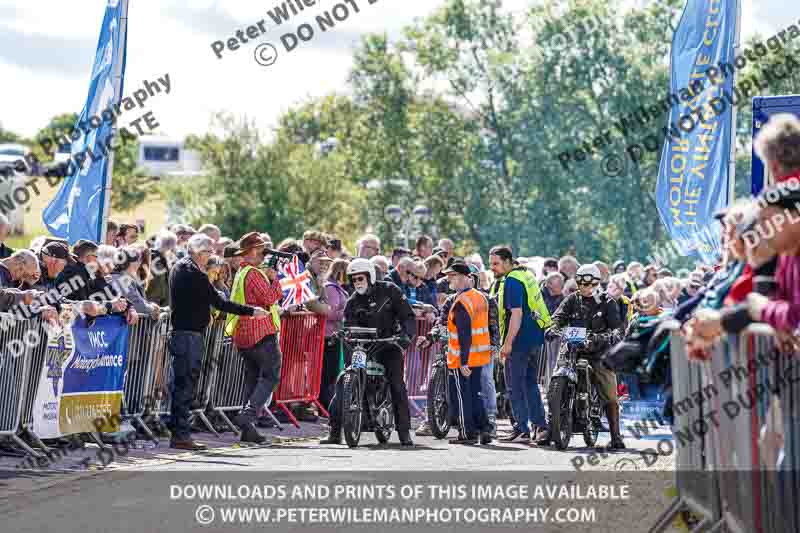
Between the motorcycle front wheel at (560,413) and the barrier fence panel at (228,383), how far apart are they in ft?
11.1

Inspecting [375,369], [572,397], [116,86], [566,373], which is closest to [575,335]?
[566,373]

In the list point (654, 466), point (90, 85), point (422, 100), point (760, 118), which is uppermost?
point (422, 100)

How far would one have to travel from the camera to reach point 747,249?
6.68 meters

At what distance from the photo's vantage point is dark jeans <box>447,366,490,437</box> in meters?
14.9

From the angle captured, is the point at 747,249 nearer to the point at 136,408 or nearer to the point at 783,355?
the point at 783,355

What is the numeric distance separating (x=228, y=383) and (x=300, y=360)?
4.92 ft

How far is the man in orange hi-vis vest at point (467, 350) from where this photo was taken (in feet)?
48.9

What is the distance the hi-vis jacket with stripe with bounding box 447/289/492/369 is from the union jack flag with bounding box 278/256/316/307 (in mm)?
2051

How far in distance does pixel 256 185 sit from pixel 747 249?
47.9 metres

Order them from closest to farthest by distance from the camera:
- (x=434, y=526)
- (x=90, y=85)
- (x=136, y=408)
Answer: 1. (x=434, y=526)
2. (x=136, y=408)
3. (x=90, y=85)

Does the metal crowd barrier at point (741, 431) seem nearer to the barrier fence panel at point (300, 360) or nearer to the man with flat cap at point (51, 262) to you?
the man with flat cap at point (51, 262)

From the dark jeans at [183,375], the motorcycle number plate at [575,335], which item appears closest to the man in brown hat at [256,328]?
the dark jeans at [183,375]

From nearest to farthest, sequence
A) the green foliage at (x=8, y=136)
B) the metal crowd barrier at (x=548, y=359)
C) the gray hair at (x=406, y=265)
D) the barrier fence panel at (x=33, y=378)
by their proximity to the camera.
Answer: the barrier fence panel at (x=33, y=378), the gray hair at (x=406, y=265), the metal crowd barrier at (x=548, y=359), the green foliage at (x=8, y=136)

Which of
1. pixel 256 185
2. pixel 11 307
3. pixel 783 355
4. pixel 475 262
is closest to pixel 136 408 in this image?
pixel 11 307
